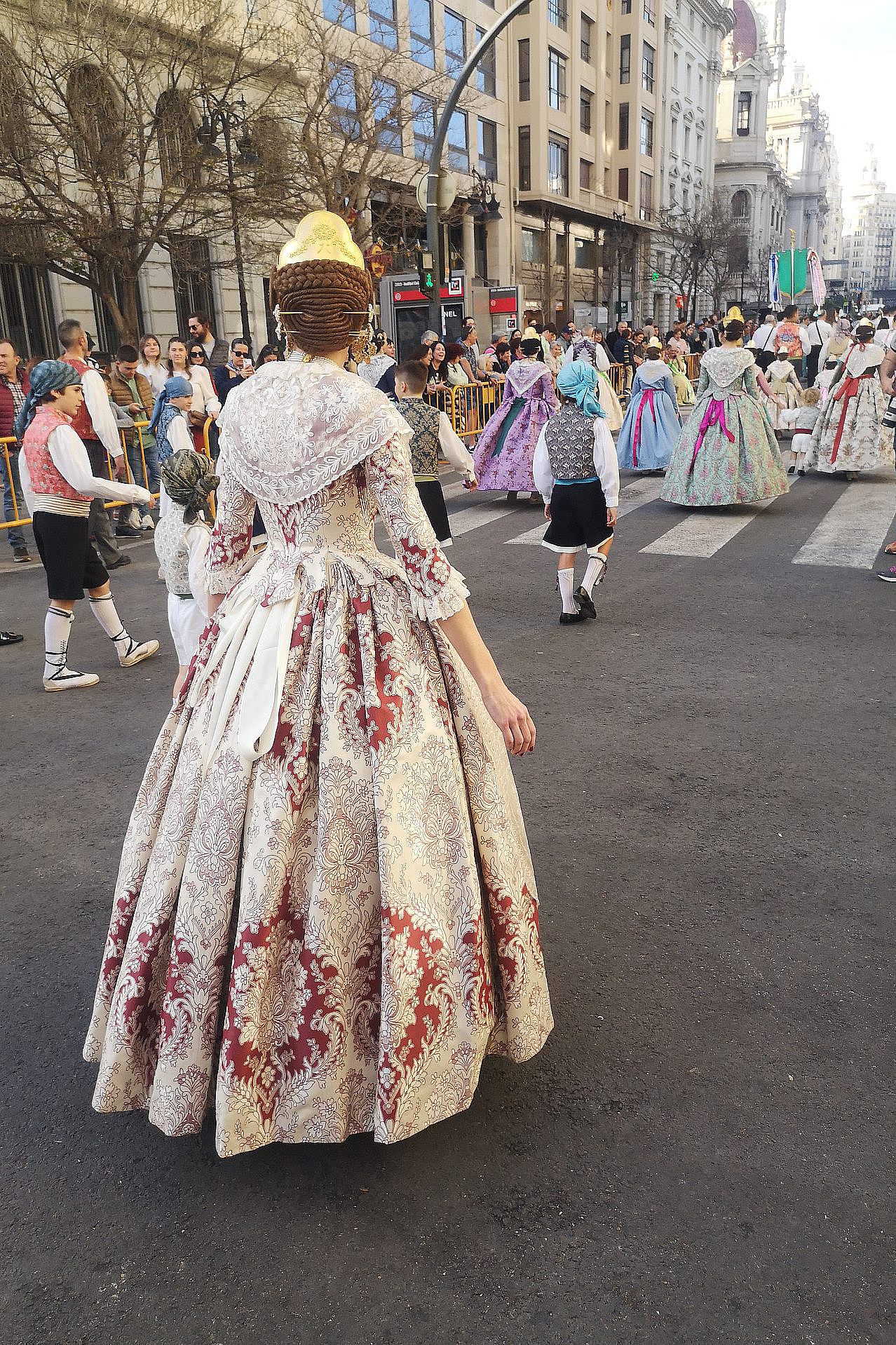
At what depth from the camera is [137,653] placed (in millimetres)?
6469

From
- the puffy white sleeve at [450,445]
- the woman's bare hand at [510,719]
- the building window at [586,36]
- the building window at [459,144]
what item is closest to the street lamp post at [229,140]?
the puffy white sleeve at [450,445]

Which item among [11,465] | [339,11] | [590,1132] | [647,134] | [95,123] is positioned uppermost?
[647,134]

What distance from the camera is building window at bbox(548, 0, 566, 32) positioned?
40372mm

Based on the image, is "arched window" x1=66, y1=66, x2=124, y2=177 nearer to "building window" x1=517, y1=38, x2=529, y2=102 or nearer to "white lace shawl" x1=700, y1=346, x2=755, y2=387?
"white lace shawl" x1=700, y1=346, x2=755, y2=387

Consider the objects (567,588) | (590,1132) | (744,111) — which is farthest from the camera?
(744,111)

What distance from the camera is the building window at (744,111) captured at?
8694 centimetres

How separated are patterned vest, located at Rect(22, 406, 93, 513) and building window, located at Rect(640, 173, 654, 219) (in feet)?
171

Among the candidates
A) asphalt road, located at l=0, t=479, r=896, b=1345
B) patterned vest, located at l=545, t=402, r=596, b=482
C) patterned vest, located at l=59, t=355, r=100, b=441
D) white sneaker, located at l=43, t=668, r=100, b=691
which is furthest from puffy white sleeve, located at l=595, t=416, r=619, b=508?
patterned vest, located at l=59, t=355, r=100, b=441

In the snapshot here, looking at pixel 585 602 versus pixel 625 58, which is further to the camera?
pixel 625 58

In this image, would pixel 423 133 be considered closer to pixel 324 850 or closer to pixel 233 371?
pixel 233 371

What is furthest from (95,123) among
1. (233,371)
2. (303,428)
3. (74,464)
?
(303,428)

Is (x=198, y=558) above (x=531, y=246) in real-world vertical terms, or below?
below

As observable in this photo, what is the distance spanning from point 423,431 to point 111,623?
8.75 feet

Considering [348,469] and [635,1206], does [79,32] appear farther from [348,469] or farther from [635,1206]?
[635,1206]
